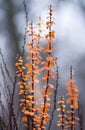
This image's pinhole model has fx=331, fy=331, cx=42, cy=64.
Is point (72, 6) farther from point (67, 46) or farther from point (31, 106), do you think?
point (31, 106)

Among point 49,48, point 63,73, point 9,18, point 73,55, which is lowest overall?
A: point 49,48

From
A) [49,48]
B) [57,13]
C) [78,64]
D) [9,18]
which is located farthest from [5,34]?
[49,48]

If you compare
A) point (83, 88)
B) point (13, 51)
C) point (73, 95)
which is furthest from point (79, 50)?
point (73, 95)

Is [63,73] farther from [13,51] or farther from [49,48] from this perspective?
[49,48]

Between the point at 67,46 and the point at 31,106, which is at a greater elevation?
the point at 67,46

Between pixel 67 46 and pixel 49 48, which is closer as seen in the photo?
pixel 49 48

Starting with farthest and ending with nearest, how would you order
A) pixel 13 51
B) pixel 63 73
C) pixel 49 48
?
1. pixel 63 73
2. pixel 13 51
3. pixel 49 48

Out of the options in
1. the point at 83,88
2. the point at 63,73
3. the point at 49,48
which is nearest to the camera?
the point at 49,48
